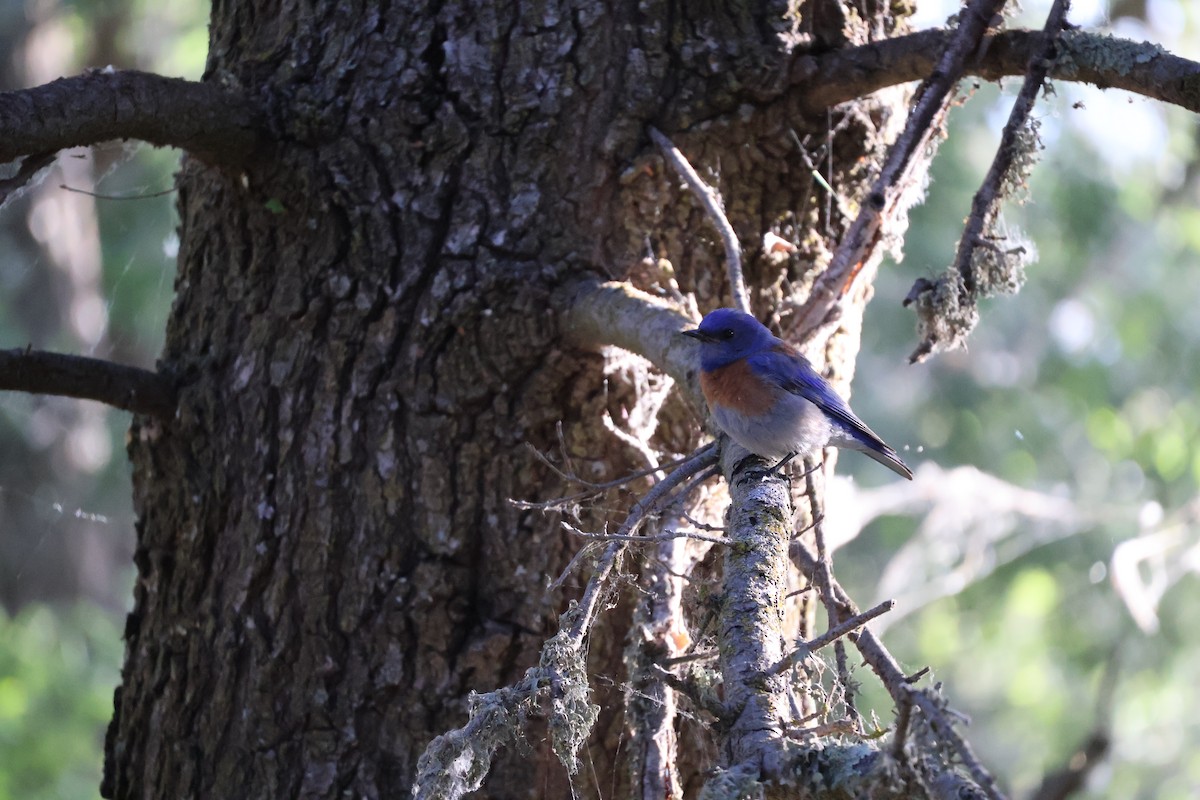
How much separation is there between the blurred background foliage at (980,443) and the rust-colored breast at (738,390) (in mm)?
1967

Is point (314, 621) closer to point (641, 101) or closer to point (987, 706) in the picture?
point (641, 101)

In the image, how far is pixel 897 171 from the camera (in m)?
2.67

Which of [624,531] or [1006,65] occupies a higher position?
[1006,65]

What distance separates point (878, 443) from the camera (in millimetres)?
3289

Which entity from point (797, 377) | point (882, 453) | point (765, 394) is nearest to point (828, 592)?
point (765, 394)

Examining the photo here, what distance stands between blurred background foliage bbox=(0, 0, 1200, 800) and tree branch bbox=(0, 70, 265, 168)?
7.38ft

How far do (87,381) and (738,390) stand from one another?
164cm

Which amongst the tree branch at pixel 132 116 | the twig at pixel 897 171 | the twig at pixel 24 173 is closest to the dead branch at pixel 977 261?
the twig at pixel 897 171

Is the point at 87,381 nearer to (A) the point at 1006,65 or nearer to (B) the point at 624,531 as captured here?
(B) the point at 624,531

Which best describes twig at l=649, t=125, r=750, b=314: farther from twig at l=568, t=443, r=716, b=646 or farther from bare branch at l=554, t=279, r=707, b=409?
→ twig at l=568, t=443, r=716, b=646

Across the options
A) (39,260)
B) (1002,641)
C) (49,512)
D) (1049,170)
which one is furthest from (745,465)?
(49,512)

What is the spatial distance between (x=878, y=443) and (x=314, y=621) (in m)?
→ 1.73

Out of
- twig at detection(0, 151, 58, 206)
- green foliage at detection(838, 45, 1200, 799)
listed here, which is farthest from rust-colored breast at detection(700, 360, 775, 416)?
green foliage at detection(838, 45, 1200, 799)

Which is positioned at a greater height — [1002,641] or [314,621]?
[1002,641]
